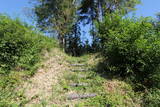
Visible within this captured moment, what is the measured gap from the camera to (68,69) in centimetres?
474

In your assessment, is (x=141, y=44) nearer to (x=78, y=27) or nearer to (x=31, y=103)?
(x=31, y=103)

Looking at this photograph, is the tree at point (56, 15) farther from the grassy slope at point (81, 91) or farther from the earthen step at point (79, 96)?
the earthen step at point (79, 96)

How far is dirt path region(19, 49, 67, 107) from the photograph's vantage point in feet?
10.1

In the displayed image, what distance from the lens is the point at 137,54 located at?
408cm

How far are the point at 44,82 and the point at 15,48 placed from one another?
1.63m

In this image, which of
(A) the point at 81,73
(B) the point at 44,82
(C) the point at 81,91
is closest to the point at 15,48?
(B) the point at 44,82

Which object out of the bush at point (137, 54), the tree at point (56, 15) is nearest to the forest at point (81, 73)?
the bush at point (137, 54)

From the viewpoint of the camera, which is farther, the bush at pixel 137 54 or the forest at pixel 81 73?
the bush at pixel 137 54

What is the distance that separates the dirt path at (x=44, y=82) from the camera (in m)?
3.07

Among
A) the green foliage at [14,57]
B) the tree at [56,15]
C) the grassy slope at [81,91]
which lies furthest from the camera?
the tree at [56,15]

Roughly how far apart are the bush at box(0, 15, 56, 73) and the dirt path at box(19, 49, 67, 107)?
0.55 meters

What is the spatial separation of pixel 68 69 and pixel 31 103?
208cm

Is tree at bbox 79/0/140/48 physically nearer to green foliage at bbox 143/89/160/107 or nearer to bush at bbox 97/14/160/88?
bush at bbox 97/14/160/88

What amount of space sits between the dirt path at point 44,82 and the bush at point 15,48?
554mm
